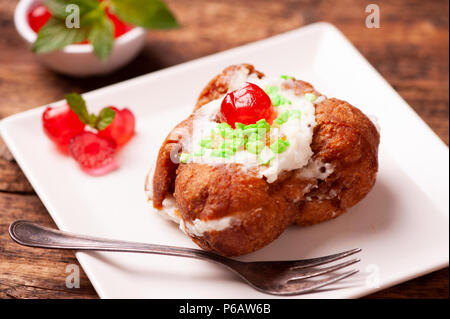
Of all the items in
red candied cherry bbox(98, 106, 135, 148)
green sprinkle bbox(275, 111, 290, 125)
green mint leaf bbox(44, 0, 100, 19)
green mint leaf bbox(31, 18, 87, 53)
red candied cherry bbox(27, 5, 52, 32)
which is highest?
red candied cherry bbox(27, 5, 52, 32)

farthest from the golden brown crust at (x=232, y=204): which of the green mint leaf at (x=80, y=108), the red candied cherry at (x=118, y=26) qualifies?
the red candied cherry at (x=118, y=26)

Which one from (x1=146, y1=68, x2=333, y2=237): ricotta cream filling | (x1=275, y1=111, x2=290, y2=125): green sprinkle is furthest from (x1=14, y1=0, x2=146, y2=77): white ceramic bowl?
(x1=275, y1=111, x2=290, y2=125): green sprinkle

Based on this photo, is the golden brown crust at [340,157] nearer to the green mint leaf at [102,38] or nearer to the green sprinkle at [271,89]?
the green sprinkle at [271,89]

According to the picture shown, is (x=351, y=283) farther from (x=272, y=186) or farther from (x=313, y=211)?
(x=272, y=186)

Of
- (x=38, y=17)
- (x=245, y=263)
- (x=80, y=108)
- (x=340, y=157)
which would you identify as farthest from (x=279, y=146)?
(x=38, y=17)

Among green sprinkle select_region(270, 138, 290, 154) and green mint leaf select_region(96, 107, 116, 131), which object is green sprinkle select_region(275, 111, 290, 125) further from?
green mint leaf select_region(96, 107, 116, 131)

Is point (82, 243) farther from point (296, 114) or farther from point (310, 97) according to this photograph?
point (310, 97)
